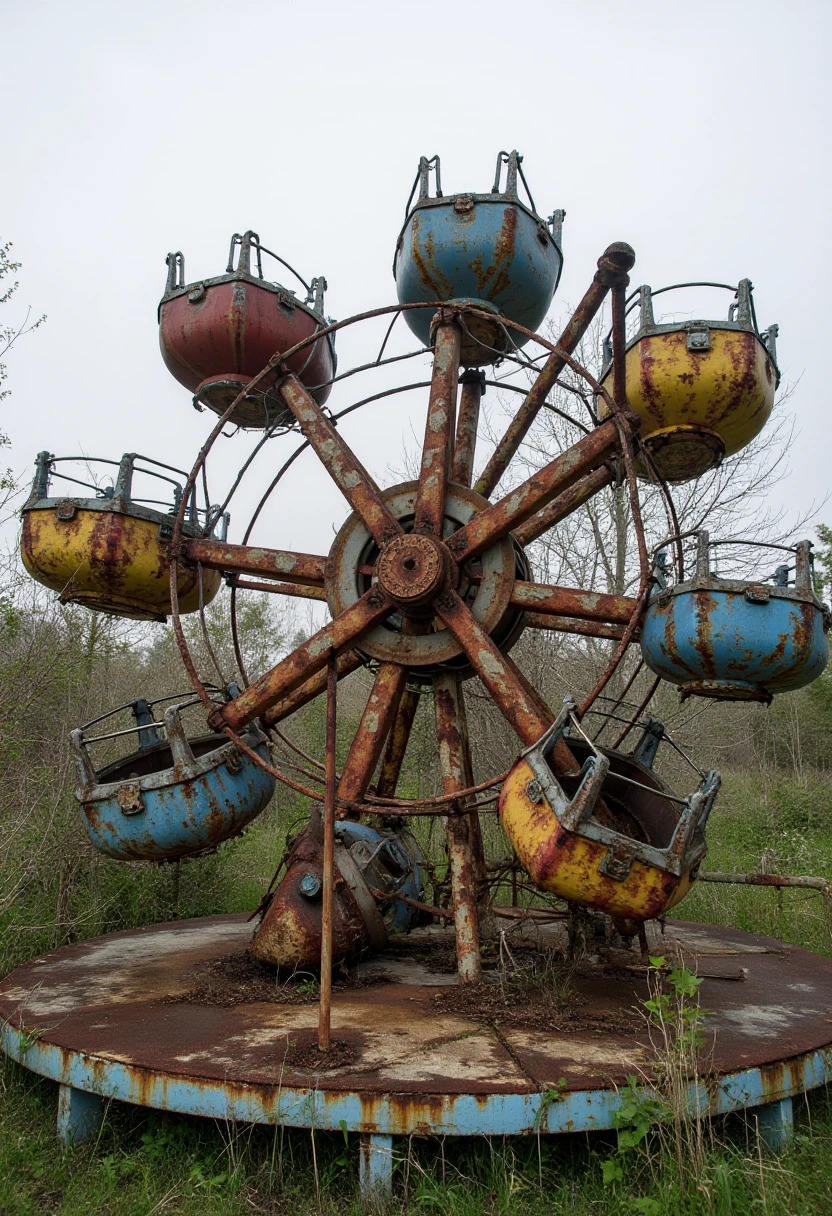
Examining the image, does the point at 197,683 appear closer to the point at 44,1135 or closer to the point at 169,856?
the point at 169,856

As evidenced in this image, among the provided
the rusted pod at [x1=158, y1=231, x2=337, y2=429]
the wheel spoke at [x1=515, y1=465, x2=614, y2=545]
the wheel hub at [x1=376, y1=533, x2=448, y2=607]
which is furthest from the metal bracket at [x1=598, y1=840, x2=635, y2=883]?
the rusted pod at [x1=158, y1=231, x2=337, y2=429]

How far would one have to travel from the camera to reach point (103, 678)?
10.2 metres

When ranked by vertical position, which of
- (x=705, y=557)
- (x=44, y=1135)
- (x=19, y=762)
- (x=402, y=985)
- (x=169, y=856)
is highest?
(x=705, y=557)

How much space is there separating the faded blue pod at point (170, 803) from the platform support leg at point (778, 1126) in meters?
3.03

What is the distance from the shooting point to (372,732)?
5.33 metres

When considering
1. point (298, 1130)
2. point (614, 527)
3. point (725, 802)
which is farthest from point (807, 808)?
point (298, 1130)

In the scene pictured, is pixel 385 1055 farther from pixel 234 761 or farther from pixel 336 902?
pixel 234 761

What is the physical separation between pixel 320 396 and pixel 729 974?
4.72 m

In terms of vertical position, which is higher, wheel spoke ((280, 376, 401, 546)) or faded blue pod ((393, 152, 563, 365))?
faded blue pod ((393, 152, 563, 365))

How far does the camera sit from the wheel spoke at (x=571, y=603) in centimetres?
515

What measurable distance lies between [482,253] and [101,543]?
3037mm

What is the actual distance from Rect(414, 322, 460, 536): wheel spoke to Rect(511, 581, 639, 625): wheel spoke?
2.05 feet

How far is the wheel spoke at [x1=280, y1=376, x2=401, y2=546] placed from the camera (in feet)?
17.8

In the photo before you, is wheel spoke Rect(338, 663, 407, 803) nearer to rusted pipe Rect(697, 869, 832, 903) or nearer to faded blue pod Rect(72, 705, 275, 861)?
faded blue pod Rect(72, 705, 275, 861)
